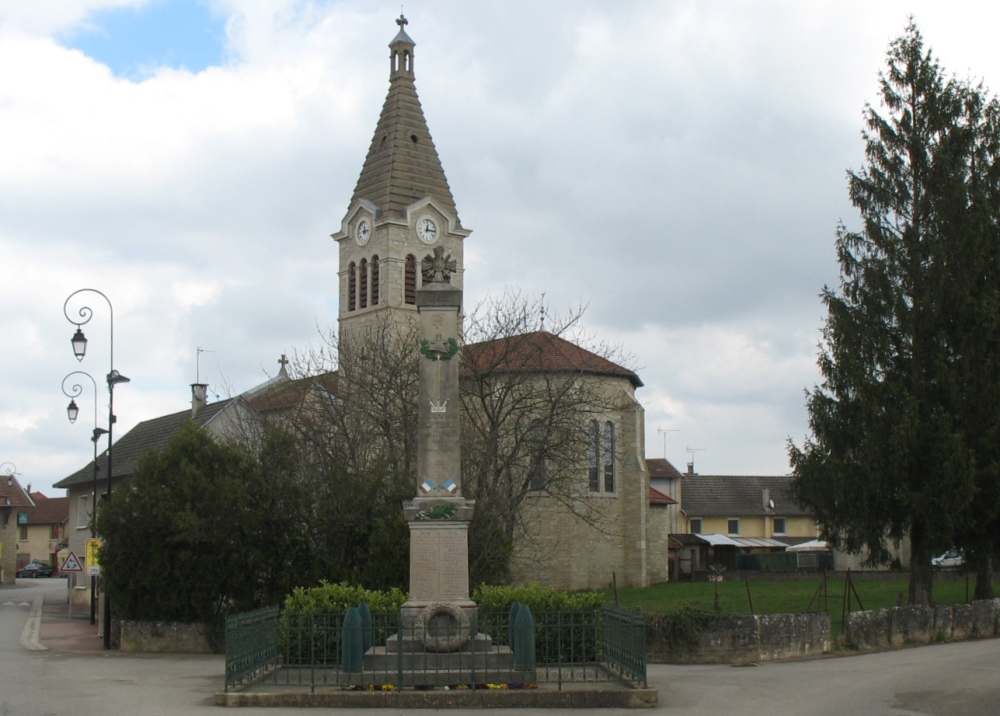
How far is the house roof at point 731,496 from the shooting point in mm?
77500

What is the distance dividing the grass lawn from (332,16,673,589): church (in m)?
2.45

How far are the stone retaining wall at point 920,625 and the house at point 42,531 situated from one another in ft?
278

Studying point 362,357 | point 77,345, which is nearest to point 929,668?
point 362,357

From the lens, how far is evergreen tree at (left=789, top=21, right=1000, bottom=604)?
2631 centimetres

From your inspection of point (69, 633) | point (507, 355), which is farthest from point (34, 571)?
point (507, 355)

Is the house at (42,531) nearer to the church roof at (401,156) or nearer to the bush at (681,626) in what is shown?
the church roof at (401,156)

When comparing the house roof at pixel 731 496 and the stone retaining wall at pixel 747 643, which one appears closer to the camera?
the stone retaining wall at pixel 747 643

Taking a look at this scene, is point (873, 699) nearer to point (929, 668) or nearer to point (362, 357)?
point (929, 668)

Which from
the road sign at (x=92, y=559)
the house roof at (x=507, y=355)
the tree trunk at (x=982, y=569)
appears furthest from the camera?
the house roof at (x=507, y=355)

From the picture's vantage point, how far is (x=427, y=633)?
15234 millimetres

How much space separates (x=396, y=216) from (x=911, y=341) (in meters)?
32.4

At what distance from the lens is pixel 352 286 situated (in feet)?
189

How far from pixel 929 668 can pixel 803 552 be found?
142 feet

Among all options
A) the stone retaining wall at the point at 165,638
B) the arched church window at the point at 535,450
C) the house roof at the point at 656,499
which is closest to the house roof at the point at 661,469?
the house roof at the point at 656,499
